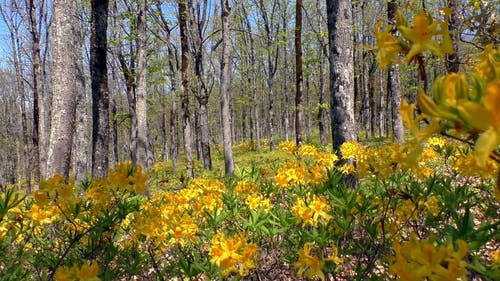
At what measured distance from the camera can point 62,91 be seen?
3963mm

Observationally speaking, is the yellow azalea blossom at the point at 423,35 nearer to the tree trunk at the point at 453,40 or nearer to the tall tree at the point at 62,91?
the tree trunk at the point at 453,40

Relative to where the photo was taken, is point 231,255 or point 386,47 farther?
point 231,255

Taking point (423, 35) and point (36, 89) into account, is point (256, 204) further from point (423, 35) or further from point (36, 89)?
point (36, 89)

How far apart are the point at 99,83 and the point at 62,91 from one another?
1057 mm

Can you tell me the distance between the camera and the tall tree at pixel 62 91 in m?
3.94

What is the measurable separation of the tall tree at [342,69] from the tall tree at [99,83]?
285cm

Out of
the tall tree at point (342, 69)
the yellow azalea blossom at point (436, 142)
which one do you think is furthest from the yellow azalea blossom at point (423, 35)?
the tall tree at point (342, 69)

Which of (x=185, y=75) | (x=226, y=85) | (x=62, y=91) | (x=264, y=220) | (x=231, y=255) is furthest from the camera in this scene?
(x=185, y=75)

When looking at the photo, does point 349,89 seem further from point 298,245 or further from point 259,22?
point 259,22

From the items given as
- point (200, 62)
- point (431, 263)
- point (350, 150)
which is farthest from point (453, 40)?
point (200, 62)

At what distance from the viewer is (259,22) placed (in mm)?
23141

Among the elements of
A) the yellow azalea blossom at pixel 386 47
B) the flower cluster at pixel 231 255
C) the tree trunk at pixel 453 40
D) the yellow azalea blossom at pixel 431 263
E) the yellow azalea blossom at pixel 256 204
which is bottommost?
the flower cluster at pixel 231 255

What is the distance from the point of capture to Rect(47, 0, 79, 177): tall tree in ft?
12.9

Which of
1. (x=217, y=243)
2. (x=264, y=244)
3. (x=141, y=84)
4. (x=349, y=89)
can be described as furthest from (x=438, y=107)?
(x=141, y=84)
